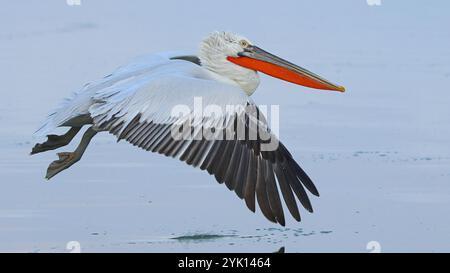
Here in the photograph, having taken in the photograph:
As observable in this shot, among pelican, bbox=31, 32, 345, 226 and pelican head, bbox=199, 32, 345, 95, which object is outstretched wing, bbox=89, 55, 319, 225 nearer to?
pelican, bbox=31, 32, 345, 226

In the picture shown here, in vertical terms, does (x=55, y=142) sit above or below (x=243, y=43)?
below

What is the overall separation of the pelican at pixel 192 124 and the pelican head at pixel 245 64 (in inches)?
1.4

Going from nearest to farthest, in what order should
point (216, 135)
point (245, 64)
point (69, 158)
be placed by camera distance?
point (216, 135) < point (69, 158) < point (245, 64)

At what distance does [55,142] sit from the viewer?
7574 millimetres

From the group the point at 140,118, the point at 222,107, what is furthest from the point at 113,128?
the point at 222,107

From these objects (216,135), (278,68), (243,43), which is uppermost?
(243,43)

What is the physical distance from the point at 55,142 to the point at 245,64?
1.41 metres

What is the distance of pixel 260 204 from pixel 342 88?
1.53 m

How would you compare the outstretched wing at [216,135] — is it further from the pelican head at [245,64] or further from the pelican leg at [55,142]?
the pelican leg at [55,142]

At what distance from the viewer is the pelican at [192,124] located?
253 inches

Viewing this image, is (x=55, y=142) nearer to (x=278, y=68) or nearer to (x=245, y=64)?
(x=245, y=64)

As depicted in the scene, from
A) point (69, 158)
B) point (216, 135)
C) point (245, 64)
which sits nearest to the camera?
point (216, 135)

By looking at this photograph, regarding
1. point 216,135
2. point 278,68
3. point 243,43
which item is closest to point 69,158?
point 216,135
